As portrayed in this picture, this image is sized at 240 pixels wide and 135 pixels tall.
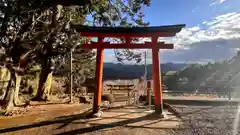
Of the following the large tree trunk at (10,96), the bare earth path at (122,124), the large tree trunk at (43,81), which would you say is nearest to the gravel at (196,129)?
the bare earth path at (122,124)

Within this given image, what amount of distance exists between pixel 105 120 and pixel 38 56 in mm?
6086

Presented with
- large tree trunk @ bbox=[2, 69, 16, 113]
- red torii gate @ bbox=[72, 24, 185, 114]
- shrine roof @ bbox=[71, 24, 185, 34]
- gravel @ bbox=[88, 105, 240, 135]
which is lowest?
gravel @ bbox=[88, 105, 240, 135]

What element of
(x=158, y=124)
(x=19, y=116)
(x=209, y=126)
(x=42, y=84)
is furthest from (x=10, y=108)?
(x=209, y=126)

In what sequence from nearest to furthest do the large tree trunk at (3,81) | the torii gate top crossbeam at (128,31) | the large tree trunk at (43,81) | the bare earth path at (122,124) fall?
1. the bare earth path at (122,124)
2. the torii gate top crossbeam at (128,31)
3. the large tree trunk at (3,81)
4. the large tree trunk at (43,81)

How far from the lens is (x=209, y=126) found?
712 cm

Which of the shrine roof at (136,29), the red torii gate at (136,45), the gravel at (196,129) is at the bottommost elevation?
the gravel at (196,129)

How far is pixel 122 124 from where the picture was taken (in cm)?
736

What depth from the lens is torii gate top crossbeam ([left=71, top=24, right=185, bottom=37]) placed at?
8188 mm

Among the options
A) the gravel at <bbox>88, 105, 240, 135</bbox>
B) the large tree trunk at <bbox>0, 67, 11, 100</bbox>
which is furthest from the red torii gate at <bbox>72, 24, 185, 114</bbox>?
the large tree trunk at <bbox>0, 67, 11, 100</bbox>

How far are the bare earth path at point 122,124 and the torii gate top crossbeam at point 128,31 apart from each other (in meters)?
2.91

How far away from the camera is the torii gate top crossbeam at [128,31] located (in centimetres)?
819

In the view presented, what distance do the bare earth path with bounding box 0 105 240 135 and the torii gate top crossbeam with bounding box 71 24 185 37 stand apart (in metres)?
2.91

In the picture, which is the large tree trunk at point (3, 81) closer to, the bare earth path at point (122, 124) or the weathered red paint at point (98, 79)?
the bare earth path at point (122, 124)

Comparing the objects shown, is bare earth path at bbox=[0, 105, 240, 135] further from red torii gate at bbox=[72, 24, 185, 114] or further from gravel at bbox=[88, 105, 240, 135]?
red torii gate at bbox=[72, 24, 185, 114]
